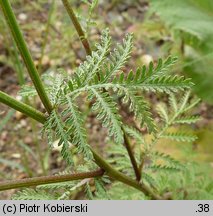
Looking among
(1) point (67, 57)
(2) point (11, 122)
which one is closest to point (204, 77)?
(1) point (67, 57)

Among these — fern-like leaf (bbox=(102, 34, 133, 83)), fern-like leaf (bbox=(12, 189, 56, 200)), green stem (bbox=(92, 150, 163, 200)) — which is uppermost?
fern-like leaf (bbox=(102, 34, 133, 83))

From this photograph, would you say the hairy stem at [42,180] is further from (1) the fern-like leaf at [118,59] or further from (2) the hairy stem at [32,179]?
(1) the fern-like leaf at [118,59]

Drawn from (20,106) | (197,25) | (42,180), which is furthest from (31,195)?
(197,25)

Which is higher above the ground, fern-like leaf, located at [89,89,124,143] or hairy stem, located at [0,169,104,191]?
fern-like leaf, located at [89,89,124,143]

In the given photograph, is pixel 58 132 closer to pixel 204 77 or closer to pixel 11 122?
pixel 204 77

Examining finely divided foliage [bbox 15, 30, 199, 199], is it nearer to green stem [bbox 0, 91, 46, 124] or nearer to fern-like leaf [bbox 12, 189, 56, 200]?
green stem [bbox 0, 91, 46, 124]

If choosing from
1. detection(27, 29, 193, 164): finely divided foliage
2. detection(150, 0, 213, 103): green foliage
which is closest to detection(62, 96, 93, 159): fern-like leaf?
detection(27, 29, 193, 164): finely divided foliage

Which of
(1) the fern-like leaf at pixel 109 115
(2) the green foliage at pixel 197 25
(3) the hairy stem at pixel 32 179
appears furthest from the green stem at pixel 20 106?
(2) the green foliage at pixel 197 25

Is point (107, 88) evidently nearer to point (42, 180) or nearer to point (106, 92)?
point (106, 92)

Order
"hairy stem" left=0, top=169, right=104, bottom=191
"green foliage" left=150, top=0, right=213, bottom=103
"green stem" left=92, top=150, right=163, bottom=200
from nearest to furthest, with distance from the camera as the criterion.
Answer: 1. "hairy stem" left=0, top=169, right=104, bottom=191
2. "green stem" left=92, top=150, right=163, bottom=200
3. "green foliage" left=150, top=0, right=213, bottom=103

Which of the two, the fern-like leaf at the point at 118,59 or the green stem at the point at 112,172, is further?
the green stem at the point at 112,172

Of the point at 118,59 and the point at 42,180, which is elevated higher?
the point at 118,59
